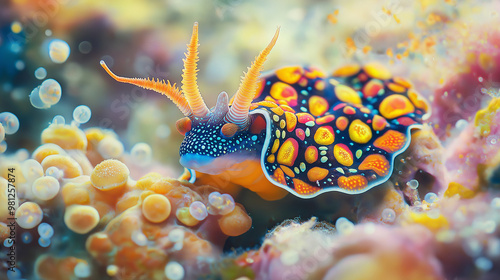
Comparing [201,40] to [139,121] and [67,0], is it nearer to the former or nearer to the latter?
[139,121]

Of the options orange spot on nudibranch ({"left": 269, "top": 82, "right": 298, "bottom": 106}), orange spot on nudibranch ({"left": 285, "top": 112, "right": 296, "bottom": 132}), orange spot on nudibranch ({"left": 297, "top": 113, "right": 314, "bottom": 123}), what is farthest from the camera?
orange spot on nudibranch ({"left": 269, "top": 82, "right": 298, "bottom": 106})

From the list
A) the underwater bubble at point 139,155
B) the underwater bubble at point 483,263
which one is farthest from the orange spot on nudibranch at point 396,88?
the underwater bubble at point 139,155

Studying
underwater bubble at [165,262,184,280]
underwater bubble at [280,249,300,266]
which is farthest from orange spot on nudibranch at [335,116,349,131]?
underwater bubble at [165,262,184,280]

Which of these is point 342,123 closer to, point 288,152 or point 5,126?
point 288,152

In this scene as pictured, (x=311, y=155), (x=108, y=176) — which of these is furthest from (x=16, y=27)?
(x=311, y=155)

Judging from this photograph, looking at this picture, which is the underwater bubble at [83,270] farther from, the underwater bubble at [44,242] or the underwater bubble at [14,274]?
the underwater bubble at [14,274]

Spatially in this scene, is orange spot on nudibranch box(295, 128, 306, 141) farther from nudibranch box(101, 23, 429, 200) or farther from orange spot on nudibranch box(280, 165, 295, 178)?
orange spot on nudibranch box(280, 165, 295, 178)
